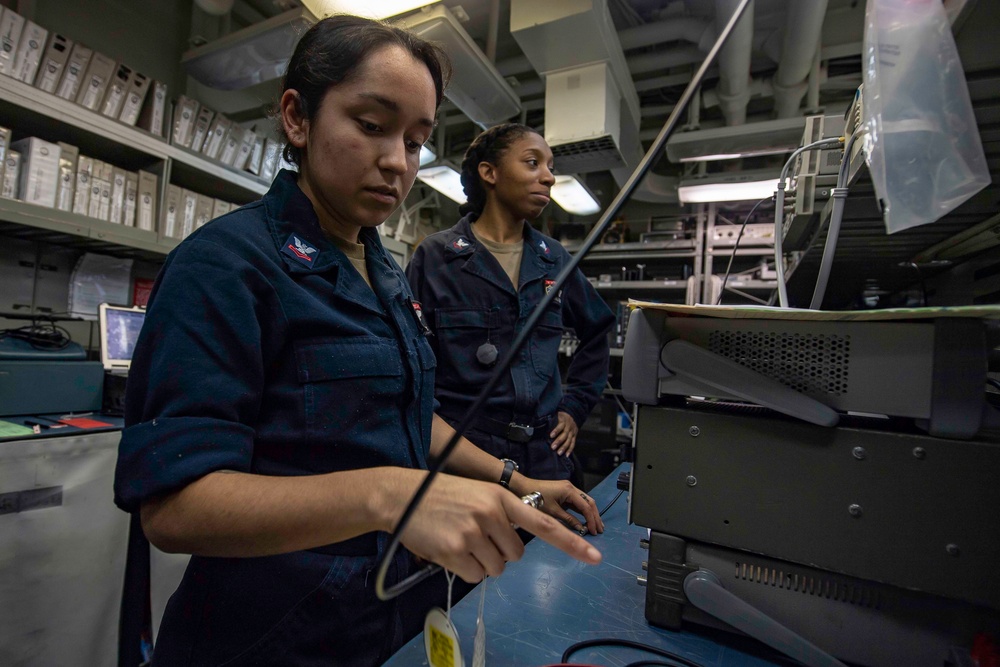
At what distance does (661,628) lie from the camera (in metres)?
0.61

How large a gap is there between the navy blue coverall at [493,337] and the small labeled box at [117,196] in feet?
4.29

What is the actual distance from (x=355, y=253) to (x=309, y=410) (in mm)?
294

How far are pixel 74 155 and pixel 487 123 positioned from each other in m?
1.73

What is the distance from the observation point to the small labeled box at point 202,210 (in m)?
2.14

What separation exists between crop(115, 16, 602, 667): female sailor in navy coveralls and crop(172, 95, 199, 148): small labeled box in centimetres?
174

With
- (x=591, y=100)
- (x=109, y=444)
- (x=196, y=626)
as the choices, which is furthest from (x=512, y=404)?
(x=591, y=100)

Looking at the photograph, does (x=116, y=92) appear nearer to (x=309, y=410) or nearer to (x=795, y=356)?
(x=309, y=410)

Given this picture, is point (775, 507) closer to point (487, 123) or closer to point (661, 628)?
point (661, 628)

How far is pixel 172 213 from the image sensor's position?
2.02 meters

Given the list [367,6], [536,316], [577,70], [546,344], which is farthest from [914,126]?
[577,70]

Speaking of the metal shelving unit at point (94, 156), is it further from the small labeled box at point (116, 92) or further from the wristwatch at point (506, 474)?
the wristwatch at point (506, 474)

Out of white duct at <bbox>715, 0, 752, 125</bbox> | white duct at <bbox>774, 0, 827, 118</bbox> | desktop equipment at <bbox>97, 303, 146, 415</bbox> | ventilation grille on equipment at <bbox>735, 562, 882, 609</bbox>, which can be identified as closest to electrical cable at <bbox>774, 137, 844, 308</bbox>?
ventilation grille on equipment at <bbox>735, 562, 882, 609</bbox>

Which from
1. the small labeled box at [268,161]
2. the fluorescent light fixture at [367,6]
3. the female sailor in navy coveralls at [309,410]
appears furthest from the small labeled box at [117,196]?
the female sailor in navy coveralls at [309,410]

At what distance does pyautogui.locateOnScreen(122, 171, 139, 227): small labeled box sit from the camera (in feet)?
6.10
